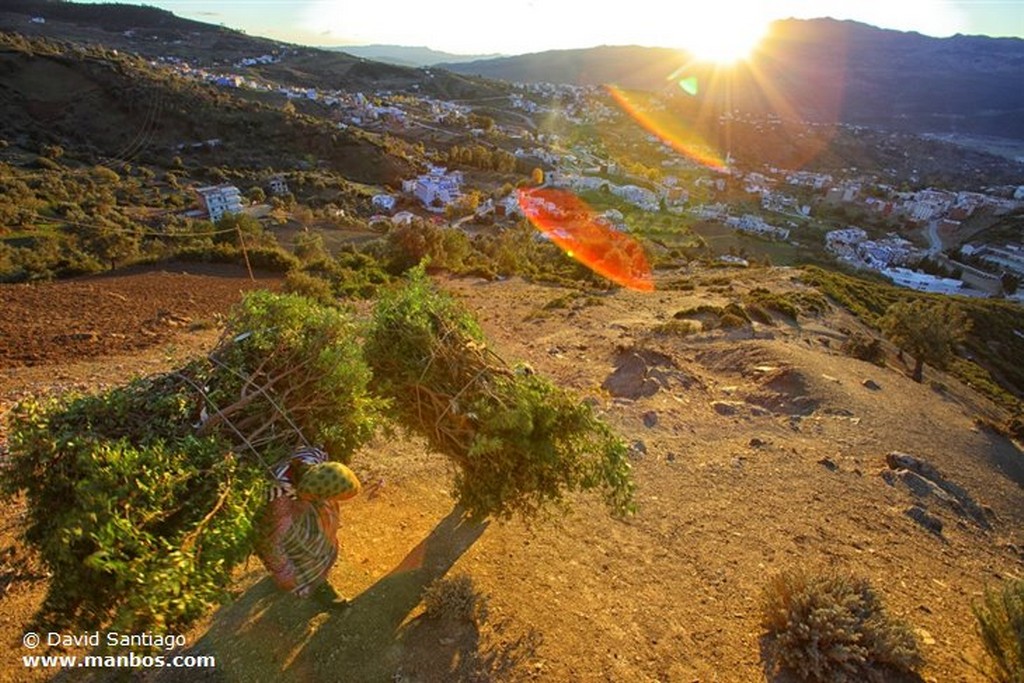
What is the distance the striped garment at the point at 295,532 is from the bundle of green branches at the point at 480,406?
0.96m

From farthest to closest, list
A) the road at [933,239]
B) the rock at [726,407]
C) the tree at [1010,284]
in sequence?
the road at [933,239]
the tree at [1010,284]
the rock at [726,407]

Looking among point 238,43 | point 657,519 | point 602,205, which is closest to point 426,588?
point 657,519

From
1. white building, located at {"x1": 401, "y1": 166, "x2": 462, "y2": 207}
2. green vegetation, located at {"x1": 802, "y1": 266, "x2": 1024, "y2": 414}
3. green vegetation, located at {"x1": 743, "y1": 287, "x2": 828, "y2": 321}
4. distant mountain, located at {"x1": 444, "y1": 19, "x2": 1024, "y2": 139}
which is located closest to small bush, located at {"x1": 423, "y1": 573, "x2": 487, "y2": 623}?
green vegetation, located at {"x1": 743, "y1": 287, "x2": 828, "y2": 321}

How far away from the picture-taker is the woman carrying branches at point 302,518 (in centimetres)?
331

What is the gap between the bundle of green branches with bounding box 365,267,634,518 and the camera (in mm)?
3998

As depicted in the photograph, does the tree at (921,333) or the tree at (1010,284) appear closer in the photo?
the tree at (921,333)

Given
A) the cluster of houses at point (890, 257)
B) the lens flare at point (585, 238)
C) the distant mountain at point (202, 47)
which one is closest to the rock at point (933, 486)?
the lens flare at point (585, 238)

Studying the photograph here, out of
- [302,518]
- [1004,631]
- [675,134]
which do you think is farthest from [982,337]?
[675,134]

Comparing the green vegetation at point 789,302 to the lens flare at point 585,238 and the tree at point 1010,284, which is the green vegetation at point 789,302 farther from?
A: the tree at point 1010,284

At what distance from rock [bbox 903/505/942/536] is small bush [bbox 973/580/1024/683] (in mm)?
3076

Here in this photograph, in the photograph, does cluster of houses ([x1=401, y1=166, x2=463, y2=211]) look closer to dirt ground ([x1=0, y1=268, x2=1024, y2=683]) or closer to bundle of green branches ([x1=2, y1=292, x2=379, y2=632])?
dirt ground ([x1=0, y1=268, x2=1024, y2=683])

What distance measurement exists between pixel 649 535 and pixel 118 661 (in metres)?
5.00

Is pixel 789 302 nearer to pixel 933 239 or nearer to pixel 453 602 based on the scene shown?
pixel 453 602

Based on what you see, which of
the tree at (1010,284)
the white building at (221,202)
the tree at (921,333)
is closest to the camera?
the tree at (921,333)
